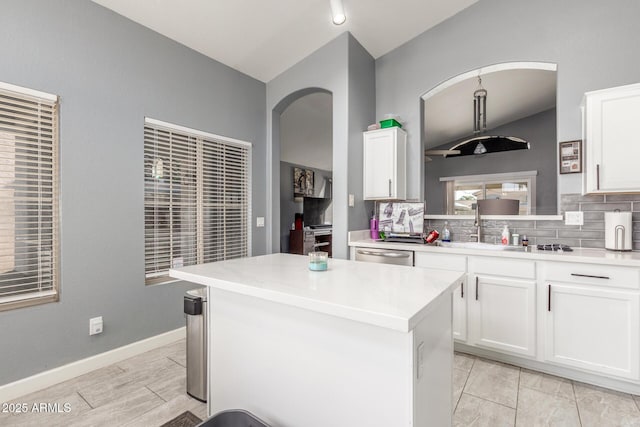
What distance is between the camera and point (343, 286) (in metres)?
1.24

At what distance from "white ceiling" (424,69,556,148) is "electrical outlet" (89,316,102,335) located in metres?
4.02

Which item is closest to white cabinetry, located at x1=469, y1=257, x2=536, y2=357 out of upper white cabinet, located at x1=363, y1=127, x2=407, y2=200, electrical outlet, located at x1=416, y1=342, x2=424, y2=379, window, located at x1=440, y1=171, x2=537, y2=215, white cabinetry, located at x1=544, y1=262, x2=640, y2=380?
white cabinetry, located at x1=544, y1=262, x2=640, y2=380

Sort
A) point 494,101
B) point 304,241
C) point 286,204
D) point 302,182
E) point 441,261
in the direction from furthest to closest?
point 302,182 → point 286,204 → point 304,241 → point 494,101 → point 441,261

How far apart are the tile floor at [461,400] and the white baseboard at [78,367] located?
5cm

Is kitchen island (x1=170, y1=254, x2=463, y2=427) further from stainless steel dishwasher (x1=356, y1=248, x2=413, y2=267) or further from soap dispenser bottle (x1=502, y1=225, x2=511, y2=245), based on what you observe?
soap dispenser bottle (x1=502, y1=225, x2=511, y2=245)

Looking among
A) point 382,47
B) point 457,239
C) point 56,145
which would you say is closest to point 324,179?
point 382,47

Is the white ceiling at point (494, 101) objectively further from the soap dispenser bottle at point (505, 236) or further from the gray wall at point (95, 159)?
the gray wall at point (95, 159)

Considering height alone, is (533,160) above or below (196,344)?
above

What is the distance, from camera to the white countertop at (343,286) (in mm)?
943

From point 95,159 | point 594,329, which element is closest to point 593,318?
point 594,329

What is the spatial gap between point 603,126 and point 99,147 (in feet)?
12.7

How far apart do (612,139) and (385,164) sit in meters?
1.81

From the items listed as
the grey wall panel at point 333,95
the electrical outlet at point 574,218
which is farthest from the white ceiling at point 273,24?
the electrical outlet at point 574,218

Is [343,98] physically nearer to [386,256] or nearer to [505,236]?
[386,256]
